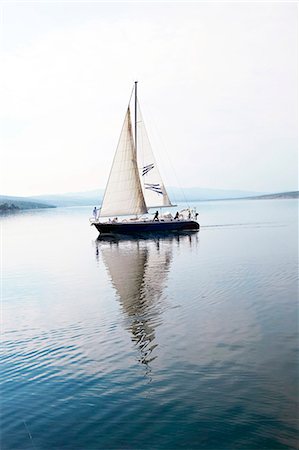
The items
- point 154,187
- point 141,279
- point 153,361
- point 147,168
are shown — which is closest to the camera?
point 153,361

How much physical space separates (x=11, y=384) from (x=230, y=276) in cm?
2293

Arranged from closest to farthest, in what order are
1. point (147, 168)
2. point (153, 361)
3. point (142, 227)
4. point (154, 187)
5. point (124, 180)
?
point (153, 361)
point (124, 180)
point (142, 227)
point (147, 168)
point (154, 187)

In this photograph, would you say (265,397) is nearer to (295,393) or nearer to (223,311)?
(295,393)

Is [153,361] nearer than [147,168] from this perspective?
Yes

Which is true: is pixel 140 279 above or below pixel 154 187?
below

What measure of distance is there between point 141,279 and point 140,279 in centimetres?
9

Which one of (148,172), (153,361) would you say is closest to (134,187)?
(148,172)

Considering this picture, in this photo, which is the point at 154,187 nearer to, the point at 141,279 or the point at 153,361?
the point at 141,279

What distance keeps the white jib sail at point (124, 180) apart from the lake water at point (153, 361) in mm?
35118

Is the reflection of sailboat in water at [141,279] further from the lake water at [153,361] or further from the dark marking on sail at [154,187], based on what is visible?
the dark marking on sail at [154,187]

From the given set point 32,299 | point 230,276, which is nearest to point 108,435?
point 32,299

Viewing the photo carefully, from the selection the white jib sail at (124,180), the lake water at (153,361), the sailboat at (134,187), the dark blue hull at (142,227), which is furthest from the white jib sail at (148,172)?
the lake water at (153,361)

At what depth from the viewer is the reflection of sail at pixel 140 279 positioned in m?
22.0

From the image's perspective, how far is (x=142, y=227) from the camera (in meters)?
74.1
